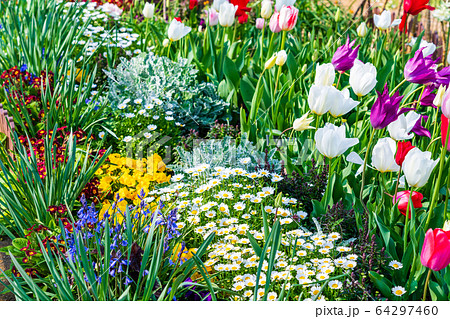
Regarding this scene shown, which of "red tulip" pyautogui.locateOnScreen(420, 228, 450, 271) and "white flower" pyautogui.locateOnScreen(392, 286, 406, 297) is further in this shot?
"white flower" pyautogui.locateOnScreen(392, 286, 406, 297)

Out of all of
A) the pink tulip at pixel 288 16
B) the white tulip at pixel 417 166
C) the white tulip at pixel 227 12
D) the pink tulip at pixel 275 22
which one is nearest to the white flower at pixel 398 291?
the white tulip at pixel 417 166

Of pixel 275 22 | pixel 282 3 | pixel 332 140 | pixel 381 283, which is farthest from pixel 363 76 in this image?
pixel 282 3

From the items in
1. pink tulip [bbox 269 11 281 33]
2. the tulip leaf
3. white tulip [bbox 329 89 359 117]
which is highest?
pink tulip [bbox 269 11 281 33]

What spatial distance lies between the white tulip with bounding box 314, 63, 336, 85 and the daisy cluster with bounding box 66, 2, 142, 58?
1731mm

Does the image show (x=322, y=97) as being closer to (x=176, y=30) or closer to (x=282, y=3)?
(x=282, y=3)

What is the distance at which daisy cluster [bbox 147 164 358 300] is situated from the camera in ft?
5.97

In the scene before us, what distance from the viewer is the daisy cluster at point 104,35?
369 centimetres

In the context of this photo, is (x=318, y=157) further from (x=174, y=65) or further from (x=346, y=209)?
(x=174, y=65)

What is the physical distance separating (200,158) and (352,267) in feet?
3.47

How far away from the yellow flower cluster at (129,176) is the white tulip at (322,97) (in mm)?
905

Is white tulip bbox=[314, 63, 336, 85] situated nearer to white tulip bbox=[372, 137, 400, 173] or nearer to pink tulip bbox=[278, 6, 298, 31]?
white tulip bbox=[372, 137, 400, 173]

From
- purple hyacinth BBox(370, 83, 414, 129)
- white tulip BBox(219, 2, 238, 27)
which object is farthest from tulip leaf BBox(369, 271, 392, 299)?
white tulip BBox(219, 2, 238, 27)

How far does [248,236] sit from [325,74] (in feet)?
2.76
